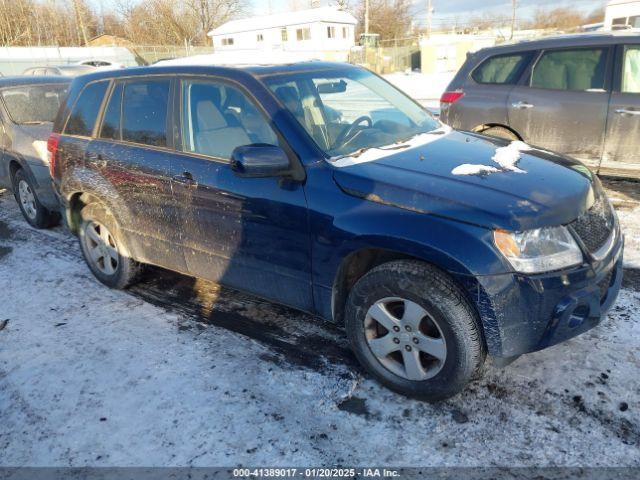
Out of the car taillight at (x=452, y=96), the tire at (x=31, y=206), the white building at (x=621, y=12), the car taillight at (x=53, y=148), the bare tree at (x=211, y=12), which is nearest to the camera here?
the car taillight at (x=53, y=148)

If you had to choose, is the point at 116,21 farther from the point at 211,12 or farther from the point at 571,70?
the point at 571,70

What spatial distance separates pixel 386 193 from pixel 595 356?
165 cm

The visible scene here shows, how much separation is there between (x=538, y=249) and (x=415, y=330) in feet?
2.42

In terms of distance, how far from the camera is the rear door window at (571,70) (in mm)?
5609

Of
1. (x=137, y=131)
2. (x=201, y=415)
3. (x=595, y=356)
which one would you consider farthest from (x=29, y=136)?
(x=595, y=356)

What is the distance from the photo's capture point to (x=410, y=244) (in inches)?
98.5

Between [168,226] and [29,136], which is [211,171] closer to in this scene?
[168,226]

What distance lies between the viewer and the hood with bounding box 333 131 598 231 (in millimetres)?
2430

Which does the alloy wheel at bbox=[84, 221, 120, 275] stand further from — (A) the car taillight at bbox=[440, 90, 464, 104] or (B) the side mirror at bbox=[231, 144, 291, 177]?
(A) the car taillight at bbox=[440, 90, 464, 104]

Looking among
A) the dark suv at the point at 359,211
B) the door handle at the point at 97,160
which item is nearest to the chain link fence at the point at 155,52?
the door handle at the point at 97,160

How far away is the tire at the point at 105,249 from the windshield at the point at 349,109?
1902 mm

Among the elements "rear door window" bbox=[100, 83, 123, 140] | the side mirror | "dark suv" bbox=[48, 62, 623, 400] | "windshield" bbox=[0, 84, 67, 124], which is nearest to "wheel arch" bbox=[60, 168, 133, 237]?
"dark suv" bbox=[48, 62, 623, 400]

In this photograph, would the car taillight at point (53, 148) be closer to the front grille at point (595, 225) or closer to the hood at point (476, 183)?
the hood at point (476, 183)

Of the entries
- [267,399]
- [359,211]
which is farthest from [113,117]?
[267,399]
